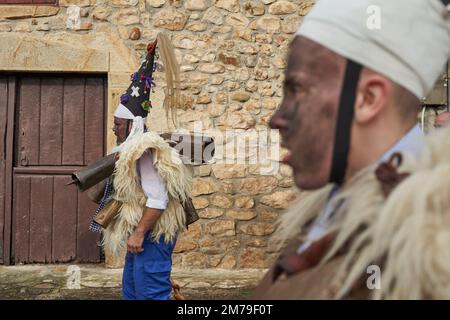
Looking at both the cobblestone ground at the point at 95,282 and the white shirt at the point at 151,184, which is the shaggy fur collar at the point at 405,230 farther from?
the cobblestone ground at the point at 95,282

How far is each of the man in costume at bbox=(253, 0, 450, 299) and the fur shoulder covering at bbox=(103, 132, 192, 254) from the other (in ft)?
8.00

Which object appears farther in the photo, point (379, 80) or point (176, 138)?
point (176, 138)

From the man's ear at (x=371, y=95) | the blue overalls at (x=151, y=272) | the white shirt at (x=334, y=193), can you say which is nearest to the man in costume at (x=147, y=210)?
the blue overalls at (x=151, y=272)

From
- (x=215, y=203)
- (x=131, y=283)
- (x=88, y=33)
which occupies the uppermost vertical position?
(x=88, y=33)

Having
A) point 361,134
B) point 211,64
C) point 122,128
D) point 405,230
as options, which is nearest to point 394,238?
point 405,230

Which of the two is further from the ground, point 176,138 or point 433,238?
point 176,138

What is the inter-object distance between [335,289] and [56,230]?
16.6ft

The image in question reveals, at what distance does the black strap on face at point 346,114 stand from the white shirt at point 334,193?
0.22 feet

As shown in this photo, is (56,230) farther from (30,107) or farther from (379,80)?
(379,80)

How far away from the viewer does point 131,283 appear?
3.60m

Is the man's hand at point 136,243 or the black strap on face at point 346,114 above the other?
the black strap on face at point 346,114

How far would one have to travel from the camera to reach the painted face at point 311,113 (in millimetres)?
983

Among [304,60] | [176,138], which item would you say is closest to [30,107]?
[176,138]

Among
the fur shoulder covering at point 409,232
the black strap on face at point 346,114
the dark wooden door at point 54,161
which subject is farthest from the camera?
the dark wooden door at point 54,161
